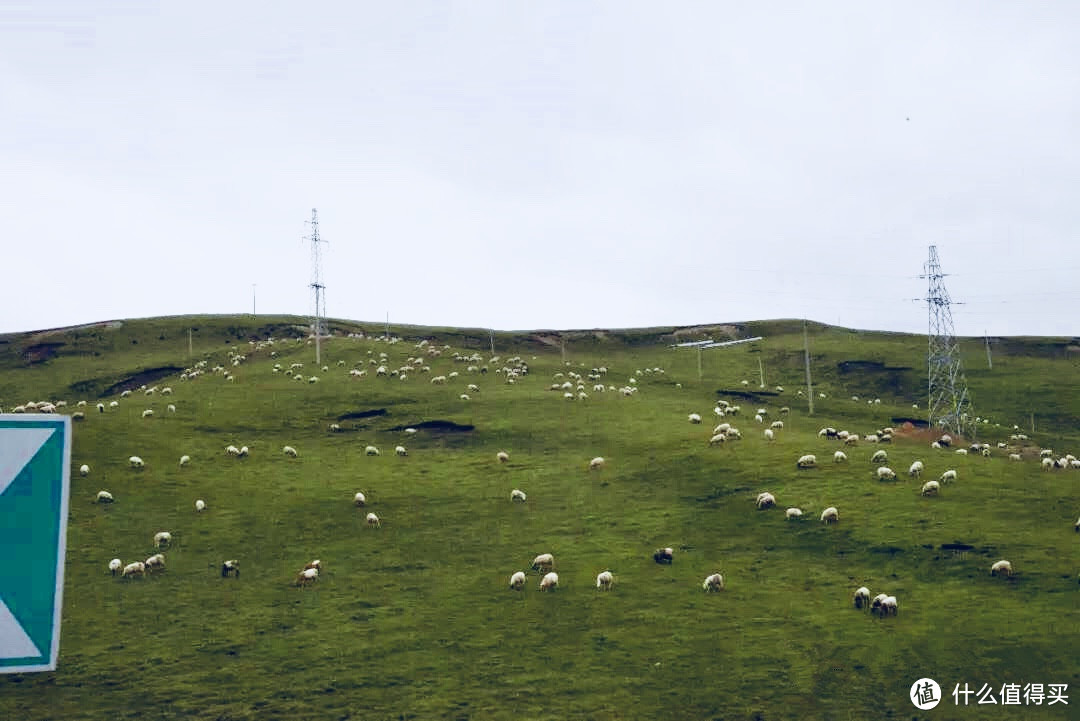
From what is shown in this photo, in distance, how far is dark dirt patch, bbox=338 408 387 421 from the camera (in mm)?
77062

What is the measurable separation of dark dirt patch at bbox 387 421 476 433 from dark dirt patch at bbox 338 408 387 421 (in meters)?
3.85

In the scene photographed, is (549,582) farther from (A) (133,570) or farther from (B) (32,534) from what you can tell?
(B) (32,534)

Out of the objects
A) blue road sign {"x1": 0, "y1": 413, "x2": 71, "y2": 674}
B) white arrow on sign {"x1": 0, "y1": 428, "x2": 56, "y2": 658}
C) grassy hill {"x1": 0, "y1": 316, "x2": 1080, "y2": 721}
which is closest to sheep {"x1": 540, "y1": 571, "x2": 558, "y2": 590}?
grassy hill {"x1": 0, "y1": 316, "x2": 1080, "y2": 721}

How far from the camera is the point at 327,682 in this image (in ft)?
112

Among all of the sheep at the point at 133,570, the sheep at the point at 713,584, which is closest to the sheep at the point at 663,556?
the sheep at the point at 713,584

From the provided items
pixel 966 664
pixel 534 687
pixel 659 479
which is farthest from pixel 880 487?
pixel 534 687

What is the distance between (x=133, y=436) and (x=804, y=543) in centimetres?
4368

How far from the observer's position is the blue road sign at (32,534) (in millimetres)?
5898

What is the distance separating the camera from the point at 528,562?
4522cm
